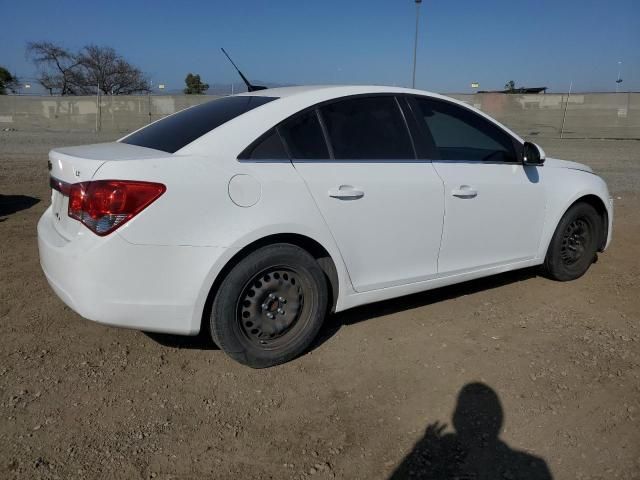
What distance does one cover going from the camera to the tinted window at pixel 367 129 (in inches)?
141

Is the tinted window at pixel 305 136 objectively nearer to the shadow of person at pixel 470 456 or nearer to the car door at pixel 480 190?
the car door at pixel 480 190

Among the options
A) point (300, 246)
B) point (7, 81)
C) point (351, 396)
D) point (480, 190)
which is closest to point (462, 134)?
point (480, 190)

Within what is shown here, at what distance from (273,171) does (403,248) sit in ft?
3.55

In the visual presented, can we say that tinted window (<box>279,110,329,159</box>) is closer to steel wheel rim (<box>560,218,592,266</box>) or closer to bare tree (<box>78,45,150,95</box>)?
steel wheel rim (<box>560,218,592,266</box>)

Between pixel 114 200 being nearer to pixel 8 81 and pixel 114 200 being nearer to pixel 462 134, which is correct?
pixel 462 134

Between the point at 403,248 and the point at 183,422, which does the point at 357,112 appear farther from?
the point at 183,422

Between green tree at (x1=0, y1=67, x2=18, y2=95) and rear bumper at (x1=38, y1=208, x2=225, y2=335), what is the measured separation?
55.1 meters

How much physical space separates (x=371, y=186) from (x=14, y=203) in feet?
19.6

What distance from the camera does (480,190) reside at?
4.05 metres

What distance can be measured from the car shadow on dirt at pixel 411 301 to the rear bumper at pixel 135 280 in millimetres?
1069

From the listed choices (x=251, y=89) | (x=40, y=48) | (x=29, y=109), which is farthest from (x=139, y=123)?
(x=40, y=48)

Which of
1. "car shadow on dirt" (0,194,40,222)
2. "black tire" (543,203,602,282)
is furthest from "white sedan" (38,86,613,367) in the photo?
"car shadow on dirt" (0,194,40,222)

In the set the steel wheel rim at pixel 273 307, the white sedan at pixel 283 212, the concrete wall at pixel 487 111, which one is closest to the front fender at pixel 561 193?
the white sedan at pixel 283 212

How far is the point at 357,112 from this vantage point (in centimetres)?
373
